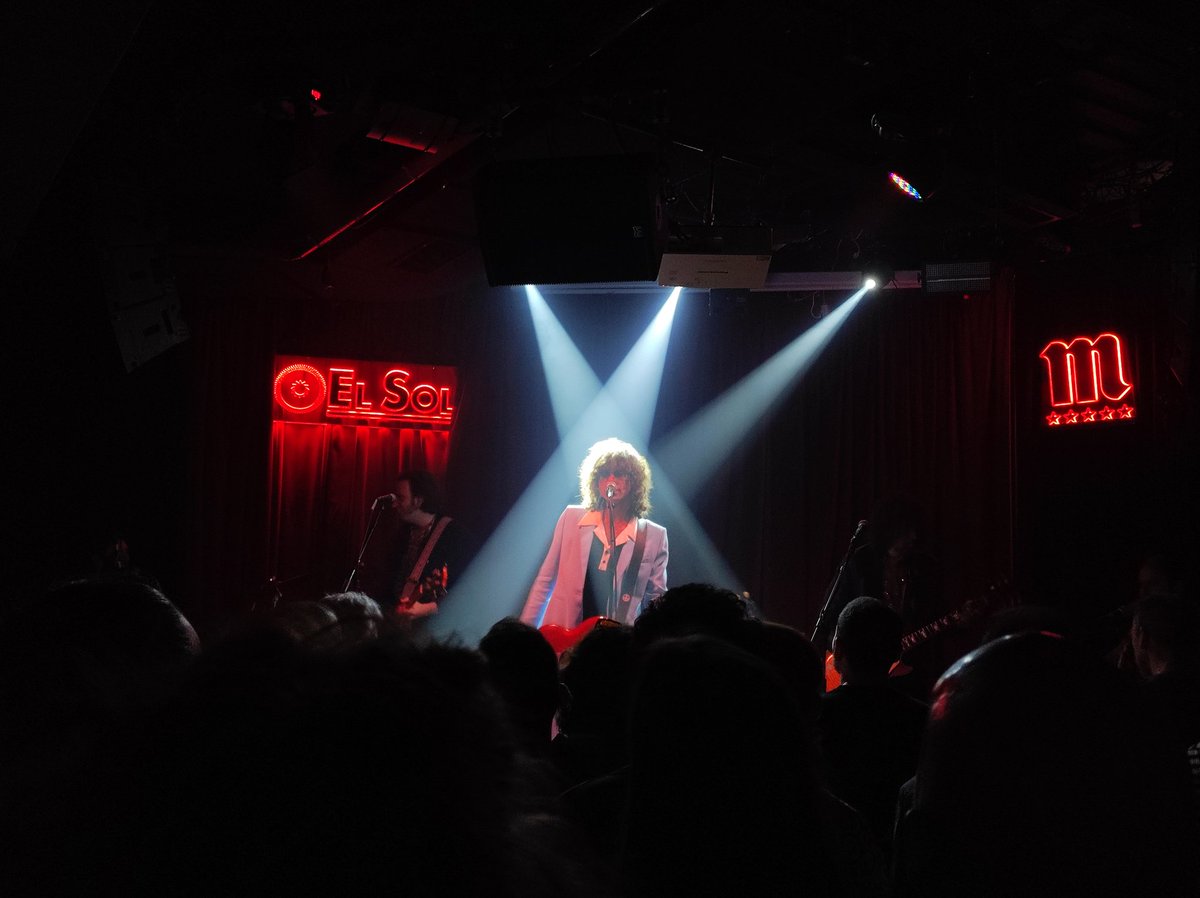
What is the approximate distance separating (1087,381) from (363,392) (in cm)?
617

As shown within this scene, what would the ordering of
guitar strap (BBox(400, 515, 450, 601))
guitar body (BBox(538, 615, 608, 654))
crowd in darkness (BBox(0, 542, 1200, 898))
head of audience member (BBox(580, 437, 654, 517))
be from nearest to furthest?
1. crowd in darkness (BBox(0, 542, 1200, 898))
2. guitar body (BBox(538, 615, 608, 654))
3. guitar strap (BBox(400, 515, 450, 601))
4. head of audience member (BBox(580, 437, 654, 517))

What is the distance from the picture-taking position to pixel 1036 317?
8156 mm

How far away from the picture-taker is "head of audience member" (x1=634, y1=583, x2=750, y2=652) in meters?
2.08

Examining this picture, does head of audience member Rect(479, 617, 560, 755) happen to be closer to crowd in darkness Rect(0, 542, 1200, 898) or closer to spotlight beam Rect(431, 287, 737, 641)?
crowd in darkness Rect(0, 542, 1200, 898)

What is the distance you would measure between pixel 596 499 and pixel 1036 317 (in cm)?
429

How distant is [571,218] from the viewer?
16.1ft

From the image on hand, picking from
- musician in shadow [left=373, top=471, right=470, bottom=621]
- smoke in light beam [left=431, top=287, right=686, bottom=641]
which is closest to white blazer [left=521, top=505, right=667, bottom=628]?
musician in shadow [left=373, top=471, right=470, bottom=621]

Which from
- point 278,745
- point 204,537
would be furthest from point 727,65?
point 204,537

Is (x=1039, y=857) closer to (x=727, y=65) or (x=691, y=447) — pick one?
(x=727, y=65)

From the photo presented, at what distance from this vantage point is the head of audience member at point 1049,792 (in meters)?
0.91

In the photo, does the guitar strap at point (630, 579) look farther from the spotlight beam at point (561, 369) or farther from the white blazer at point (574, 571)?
the spotlight beam at point (561, 369)

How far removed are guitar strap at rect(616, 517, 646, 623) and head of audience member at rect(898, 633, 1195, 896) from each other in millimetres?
5566

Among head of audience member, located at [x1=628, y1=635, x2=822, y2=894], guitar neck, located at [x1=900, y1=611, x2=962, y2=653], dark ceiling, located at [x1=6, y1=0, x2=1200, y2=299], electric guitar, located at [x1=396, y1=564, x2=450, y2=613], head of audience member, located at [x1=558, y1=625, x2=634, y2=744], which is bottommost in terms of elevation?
guitar neck, located at [x1=900, y1=611, x2=962, y2=653]

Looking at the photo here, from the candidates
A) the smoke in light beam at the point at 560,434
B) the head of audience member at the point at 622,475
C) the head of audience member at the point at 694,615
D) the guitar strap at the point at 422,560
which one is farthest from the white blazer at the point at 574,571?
the head of audience member at the point at 694,615
